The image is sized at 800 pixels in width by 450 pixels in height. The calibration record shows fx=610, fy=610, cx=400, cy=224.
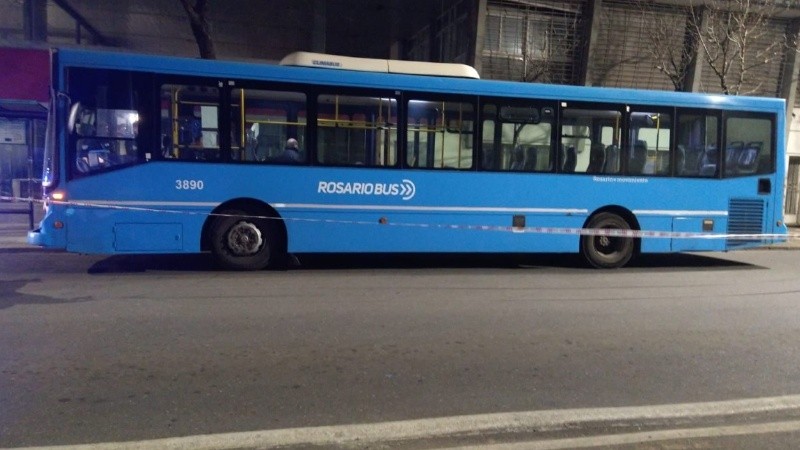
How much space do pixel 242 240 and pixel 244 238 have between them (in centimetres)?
5

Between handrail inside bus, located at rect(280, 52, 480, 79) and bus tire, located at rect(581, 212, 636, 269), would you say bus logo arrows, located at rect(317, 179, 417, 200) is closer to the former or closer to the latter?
handrail inside bus, located at rect(280, 52, 480, 79)

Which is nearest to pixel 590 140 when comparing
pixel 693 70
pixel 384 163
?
pixel 384 163

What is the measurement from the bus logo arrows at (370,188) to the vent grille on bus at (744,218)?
5.73m

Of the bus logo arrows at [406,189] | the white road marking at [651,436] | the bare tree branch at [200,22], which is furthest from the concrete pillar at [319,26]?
the white road marking at [651,436]

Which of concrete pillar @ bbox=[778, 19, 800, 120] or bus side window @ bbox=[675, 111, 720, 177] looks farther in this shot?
concrete pillar @ bbox=[778, 19, 800, 120]

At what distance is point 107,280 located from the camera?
27.9 feet

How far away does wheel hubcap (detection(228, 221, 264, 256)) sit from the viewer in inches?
367

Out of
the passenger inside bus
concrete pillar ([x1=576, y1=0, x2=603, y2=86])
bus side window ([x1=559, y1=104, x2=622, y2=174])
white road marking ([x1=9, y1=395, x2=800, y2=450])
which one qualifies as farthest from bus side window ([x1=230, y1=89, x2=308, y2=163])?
concrete pillar ([x1=576, y1=0, x2=603, y2=86])

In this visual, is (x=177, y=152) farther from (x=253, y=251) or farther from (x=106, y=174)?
Result: (x=253, y=251)

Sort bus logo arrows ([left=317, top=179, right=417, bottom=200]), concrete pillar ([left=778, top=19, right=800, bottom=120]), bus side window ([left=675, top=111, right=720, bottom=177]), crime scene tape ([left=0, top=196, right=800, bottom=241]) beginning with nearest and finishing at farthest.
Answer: crime scene tape ([left=0, top=196, right=800, bottom=241])
bus logo arrows ([left=317, top=179, right=417, bottom=200])
bus side window ([left=675, top=111, right=720, bottom=177])
concrete pillar ([left=778, top=19, right=800, bottom=120])

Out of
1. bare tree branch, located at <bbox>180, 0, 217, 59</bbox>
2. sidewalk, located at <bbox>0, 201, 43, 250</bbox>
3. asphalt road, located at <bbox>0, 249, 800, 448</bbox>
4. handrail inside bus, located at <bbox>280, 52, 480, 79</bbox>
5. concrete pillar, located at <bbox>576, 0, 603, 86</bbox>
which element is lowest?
asphalt road, located at <bbox>0, 249, 800, 448</bbox>

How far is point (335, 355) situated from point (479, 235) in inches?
198

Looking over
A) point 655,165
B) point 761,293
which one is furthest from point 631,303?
point 655,165

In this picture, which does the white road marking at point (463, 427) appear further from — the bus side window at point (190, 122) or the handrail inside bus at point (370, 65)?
the handrail inside bus at point (370, 65)
